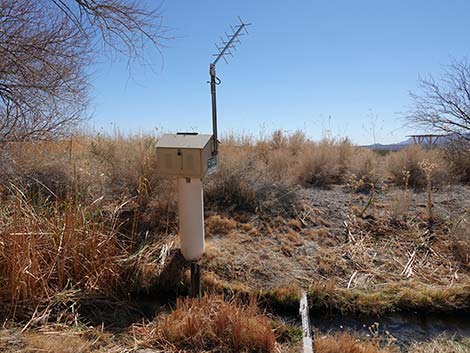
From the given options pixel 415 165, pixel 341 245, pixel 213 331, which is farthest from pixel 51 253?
pixel 415 165

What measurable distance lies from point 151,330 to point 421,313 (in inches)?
92.5

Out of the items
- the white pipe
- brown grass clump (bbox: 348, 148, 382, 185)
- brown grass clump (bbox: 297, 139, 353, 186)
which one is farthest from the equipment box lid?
brown grass clump (bbox: 348, 148, 382, 185)

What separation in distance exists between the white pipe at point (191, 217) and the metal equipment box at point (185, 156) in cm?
13

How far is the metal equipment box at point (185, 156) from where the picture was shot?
9.73 ft

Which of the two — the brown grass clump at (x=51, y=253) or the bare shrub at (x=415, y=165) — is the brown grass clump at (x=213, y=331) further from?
the bare shrub at (x=415, y=165)

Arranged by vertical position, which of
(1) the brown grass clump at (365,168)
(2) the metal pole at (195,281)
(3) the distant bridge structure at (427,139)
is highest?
(3) the distant bridge structure at (427,139)

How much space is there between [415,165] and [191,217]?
477 centimetres

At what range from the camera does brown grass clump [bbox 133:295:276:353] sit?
2.28m

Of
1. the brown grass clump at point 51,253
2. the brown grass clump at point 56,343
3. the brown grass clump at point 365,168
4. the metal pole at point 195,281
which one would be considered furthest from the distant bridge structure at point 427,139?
the brown grass clump at point 56,343

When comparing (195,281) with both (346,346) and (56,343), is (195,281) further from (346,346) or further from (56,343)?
(346,346)

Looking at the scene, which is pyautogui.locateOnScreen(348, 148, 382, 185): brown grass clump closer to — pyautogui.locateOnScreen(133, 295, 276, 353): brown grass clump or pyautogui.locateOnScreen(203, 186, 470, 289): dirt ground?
pyautogui.locateOnScreen(203, 186, 470, 289): dirt ground

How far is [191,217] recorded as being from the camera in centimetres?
317

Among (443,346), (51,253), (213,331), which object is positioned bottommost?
(443,346)

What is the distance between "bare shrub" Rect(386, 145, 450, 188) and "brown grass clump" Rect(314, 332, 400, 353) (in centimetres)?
395
